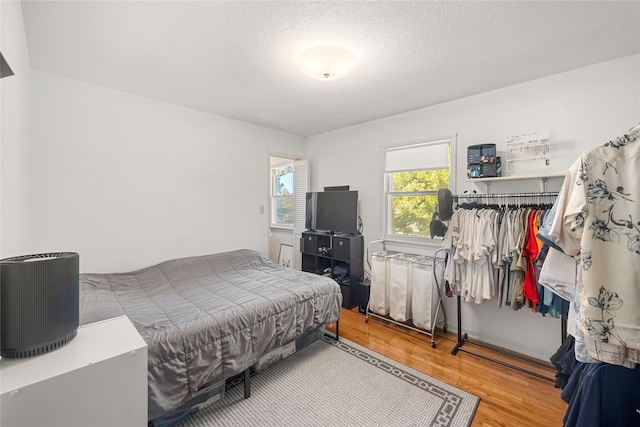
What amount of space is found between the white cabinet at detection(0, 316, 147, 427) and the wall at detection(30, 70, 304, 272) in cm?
206

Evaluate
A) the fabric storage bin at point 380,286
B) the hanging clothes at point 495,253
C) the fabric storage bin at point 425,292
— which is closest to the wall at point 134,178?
the fabric storage bin at point 380,286

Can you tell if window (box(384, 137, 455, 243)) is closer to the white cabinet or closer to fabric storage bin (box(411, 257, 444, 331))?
fabric storage bin (box(411, 257, 444, 331))

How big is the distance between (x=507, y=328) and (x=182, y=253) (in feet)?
12.1

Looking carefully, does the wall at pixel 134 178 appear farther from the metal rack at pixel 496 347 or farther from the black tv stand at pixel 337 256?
the metal rack at pixel 496 347

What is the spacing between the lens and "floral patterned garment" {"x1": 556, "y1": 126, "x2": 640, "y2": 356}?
3.15ft

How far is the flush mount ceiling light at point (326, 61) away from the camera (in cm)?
199

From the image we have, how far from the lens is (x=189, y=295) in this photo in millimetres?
2430

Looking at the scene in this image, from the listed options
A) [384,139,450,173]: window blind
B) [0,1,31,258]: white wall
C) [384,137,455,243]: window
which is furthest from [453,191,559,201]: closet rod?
[0,1,31,258]: white wall

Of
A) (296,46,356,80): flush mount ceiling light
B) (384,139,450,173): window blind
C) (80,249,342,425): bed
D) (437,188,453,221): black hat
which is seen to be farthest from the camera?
(384,139,450,173): window blind

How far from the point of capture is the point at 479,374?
2291 mm

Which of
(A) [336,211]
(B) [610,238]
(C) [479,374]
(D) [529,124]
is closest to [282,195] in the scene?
(A) [336,211]

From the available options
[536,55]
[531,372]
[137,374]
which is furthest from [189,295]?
[536,55]

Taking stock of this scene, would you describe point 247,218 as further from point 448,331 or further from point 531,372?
point 531,372

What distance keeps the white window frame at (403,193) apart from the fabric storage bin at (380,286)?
1.25 feet
